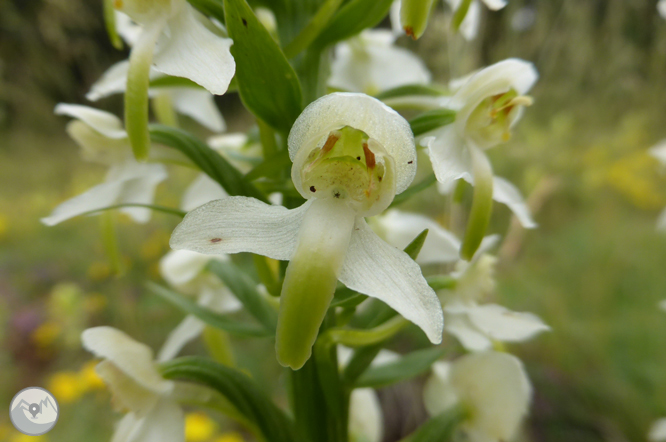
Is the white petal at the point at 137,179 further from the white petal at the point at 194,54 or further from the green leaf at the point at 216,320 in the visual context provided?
the white petal at the point at 194,54

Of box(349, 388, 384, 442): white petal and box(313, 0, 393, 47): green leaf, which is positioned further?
box(349, 388, 384, 442): white petal

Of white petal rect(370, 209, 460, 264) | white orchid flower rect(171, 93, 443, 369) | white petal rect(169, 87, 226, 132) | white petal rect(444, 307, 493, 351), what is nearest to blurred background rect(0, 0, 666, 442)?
white petal rect(370, 209, 460, 264)

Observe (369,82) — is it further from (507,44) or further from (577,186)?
(577,186)

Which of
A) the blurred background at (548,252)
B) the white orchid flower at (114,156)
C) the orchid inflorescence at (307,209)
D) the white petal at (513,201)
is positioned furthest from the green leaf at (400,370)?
the blurred background at (548,252)

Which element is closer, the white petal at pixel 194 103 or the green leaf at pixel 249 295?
the green leaf at pixel 249 295

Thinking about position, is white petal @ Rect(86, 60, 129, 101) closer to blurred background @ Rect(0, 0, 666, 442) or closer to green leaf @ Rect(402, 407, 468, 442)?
green leaf @ Rect(402, 407, 468, 442)

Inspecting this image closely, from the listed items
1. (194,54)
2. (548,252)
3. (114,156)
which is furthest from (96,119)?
(548,252)
